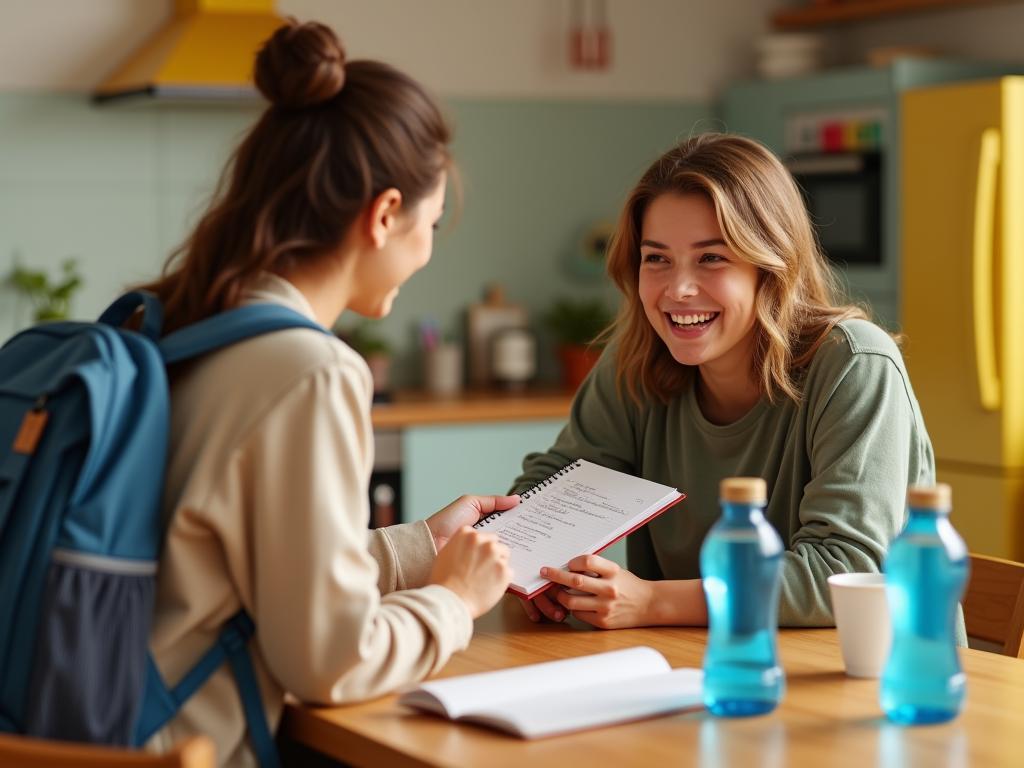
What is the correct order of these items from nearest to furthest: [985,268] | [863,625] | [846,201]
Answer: [863,625] → [985,268] → [846,201]

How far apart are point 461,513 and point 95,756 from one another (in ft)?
2.86

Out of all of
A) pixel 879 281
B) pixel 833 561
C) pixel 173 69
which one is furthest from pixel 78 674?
pixel 879 281

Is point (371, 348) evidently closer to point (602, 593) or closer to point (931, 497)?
point (602, 593)

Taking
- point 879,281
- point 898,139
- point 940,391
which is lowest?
point 940,391

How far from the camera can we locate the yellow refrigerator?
12.4 ft

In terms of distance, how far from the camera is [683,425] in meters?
2.24

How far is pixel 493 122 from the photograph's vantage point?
4711 mm

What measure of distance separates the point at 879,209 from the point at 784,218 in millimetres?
2255

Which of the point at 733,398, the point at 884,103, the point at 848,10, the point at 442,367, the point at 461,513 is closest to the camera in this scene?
the point at 461,513

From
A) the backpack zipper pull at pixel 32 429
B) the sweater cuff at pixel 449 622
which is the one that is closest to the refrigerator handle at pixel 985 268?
the sweater cuff at pixel 449 622

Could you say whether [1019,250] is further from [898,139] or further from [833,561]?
[833,561]

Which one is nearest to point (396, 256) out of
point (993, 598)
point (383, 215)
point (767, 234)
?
point (383, 215)

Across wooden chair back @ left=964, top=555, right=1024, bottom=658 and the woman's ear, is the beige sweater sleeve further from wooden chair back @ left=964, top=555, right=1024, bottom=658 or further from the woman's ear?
wooden chair back @ left=964, top=555, right=1024, bottom=658

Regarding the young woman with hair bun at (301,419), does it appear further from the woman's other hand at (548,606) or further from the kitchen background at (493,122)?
the kitchen background at (493,122)
